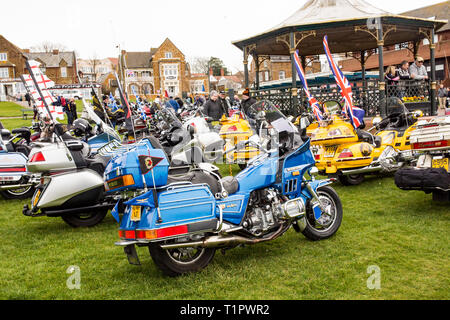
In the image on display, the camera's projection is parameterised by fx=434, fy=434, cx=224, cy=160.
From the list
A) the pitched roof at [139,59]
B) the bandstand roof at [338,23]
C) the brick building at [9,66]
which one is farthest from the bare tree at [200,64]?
the bandstand roof at [338,23]

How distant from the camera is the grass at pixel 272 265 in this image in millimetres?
4109

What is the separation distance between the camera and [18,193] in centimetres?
921

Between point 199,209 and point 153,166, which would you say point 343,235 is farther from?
point 153,166

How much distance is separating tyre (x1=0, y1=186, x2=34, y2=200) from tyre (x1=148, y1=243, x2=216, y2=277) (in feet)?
19.7

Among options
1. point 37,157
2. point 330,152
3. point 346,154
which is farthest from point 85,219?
point 346,154

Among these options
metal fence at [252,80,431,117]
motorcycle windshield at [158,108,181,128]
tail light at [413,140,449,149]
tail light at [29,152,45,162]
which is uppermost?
metal fence at [252,80,431,117]

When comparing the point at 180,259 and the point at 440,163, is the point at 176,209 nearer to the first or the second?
the point at 180,259

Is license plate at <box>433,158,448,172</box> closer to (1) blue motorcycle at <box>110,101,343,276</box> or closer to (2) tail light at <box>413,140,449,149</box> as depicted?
(2) tail light at <box>413,140,449,149</box>

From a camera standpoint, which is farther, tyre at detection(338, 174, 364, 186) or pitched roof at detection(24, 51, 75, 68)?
pitched roof at detection(24, 51, 75, 68)

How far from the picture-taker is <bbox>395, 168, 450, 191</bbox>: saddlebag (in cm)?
598

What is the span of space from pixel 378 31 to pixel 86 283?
13.0 meters

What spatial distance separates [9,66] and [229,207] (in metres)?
74.2

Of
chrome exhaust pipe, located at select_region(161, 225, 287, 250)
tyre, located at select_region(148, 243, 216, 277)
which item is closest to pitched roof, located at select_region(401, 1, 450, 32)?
chrome exhaust pipe, located at select_region(161, 225, 287, 250)
